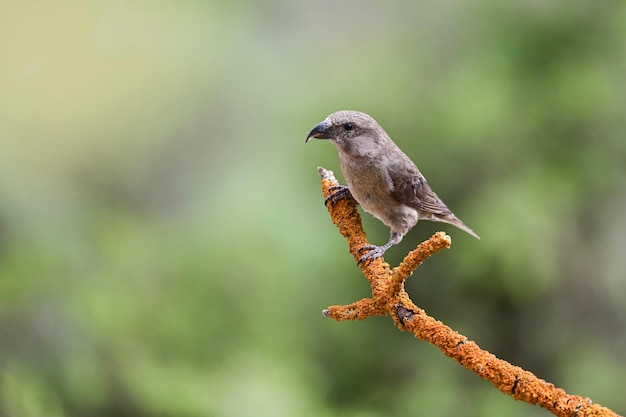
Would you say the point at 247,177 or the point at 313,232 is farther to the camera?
the point at 247,177

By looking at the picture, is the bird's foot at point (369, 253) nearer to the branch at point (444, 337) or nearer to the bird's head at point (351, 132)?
the branch at point (444, 337)

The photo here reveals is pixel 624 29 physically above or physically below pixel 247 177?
above

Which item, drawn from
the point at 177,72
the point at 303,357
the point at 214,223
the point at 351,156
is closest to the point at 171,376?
the point at 303,357

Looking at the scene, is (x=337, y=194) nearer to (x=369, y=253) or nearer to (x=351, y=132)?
(x=351, y=132)

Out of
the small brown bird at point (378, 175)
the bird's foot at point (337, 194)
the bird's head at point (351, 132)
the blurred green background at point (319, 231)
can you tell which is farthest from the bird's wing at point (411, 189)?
the blurred green background at point (319, 231)

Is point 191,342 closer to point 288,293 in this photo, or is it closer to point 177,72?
point 288,293

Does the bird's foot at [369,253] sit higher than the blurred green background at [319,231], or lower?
lower
